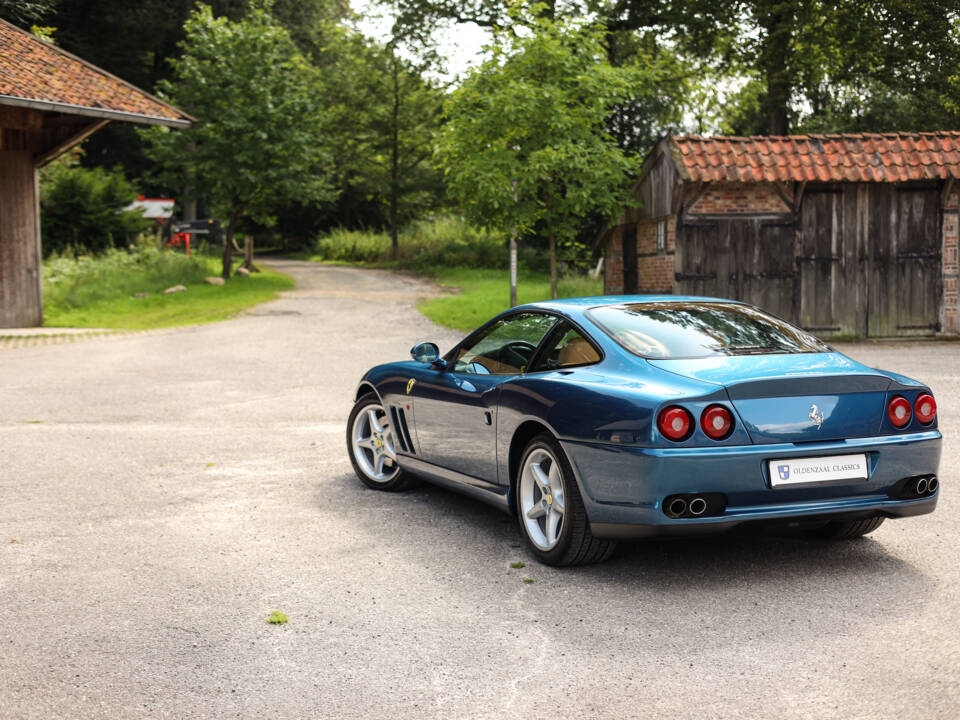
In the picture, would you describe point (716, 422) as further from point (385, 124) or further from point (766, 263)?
point (385, 124)

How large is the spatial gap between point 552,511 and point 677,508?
78cm

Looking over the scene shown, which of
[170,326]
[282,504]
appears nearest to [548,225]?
[170,326]

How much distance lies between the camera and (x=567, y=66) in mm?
20531

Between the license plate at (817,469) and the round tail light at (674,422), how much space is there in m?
0.42

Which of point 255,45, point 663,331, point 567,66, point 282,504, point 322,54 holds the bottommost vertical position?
point 282,504

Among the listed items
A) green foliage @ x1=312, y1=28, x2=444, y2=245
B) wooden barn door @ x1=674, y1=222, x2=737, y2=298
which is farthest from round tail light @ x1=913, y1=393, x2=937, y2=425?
green foliage @ x1=312, y1=28, x2=444, y2=245

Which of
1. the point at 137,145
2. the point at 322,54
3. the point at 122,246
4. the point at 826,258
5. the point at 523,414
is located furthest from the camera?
the point at 322,54

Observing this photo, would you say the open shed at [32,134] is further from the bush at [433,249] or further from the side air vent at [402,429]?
the side air vent at [402,429]

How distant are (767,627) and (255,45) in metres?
29.0

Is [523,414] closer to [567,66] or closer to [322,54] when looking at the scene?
[567,66]

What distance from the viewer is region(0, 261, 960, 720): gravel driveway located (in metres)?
3.65

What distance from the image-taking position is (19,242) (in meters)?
21.6

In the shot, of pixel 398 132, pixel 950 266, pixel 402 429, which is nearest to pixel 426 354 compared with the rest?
pixel 402 429

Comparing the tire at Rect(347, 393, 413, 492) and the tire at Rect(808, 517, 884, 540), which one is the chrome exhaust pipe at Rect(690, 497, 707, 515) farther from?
the tire at Rect(347, 393, 413, 492)
